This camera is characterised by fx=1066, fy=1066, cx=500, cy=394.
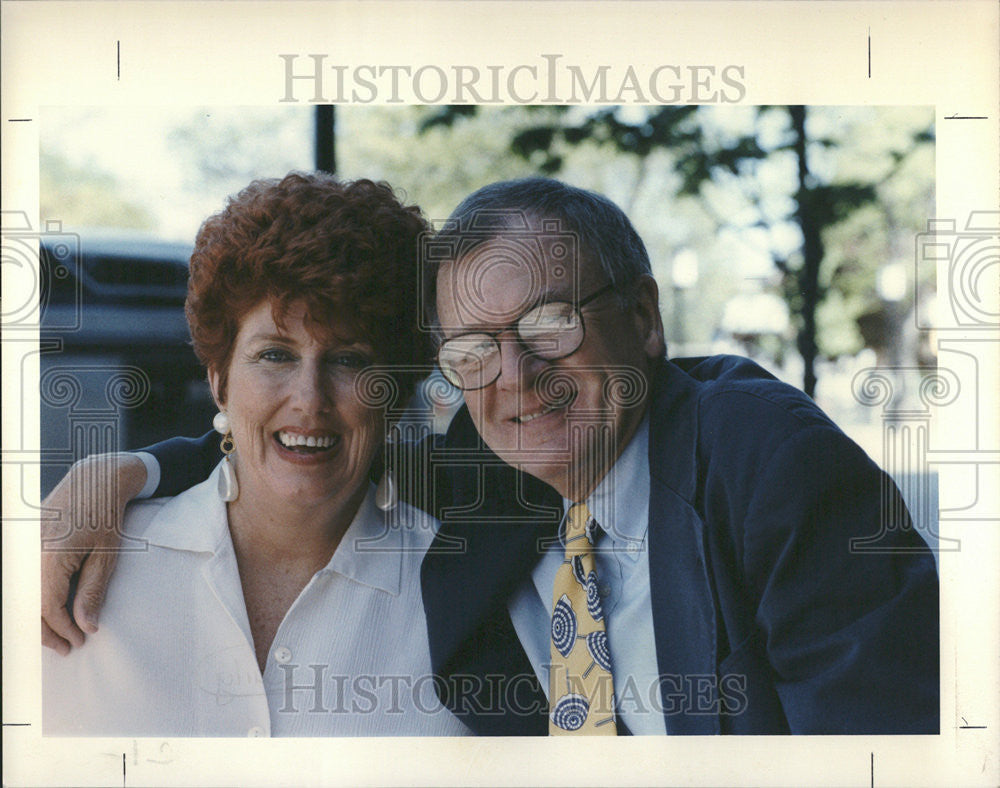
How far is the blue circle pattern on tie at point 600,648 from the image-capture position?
3469 mm

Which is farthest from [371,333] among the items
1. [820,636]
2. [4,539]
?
[820,636]

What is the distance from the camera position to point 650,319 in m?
3.46

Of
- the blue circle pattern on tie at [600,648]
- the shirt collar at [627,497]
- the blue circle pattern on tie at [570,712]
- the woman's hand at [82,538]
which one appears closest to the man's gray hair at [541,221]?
the shirt collar at [627,497]

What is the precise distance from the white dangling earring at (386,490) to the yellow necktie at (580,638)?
580 millimetres

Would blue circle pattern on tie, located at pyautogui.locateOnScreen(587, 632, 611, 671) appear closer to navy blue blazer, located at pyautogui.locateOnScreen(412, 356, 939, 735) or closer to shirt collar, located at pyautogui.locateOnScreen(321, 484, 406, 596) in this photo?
navy blue blazer, located at pyautogui.locateOnScreen(412, 356, 939, 735)

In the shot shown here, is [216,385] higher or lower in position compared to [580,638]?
higher

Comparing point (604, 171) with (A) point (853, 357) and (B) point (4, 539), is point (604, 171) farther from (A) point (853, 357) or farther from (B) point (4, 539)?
(B) point (4, 539)

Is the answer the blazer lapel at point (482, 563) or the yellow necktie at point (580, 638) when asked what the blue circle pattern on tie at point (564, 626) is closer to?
the yellow necktie at point (580, 638)

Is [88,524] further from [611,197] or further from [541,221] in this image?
[611,197]

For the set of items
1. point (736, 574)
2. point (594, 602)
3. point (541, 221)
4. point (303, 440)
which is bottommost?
point (594, 602)

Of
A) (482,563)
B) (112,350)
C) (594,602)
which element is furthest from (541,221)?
(112,350)

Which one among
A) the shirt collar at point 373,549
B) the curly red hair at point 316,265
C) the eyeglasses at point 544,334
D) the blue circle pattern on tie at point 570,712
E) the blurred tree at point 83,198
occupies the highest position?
the blurred tree at point 83,198

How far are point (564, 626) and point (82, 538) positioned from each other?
1.64m

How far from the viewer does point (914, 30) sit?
11.7 ft
